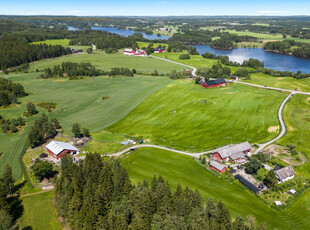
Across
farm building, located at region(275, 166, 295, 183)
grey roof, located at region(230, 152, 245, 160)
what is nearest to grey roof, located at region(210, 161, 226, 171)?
grey roof, located at region(230, 152, 245, 160)

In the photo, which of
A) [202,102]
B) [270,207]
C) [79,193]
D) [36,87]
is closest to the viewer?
[79,193]

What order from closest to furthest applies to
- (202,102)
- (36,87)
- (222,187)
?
(222,187), (202,102), (36,87)

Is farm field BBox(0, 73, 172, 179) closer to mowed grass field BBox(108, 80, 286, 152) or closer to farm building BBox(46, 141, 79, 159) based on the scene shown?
mowed grass field BBox(108, 80, 286, 152)

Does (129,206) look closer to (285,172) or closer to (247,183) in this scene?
(247,183)

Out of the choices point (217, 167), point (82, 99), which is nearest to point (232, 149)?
point (217, 167)

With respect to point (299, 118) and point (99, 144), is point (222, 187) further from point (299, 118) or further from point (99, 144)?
point (299, 118)

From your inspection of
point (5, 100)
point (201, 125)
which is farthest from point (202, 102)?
point (5, 100)

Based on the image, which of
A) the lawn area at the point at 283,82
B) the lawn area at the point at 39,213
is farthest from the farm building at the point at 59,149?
the lawn area at the point at 283,82
